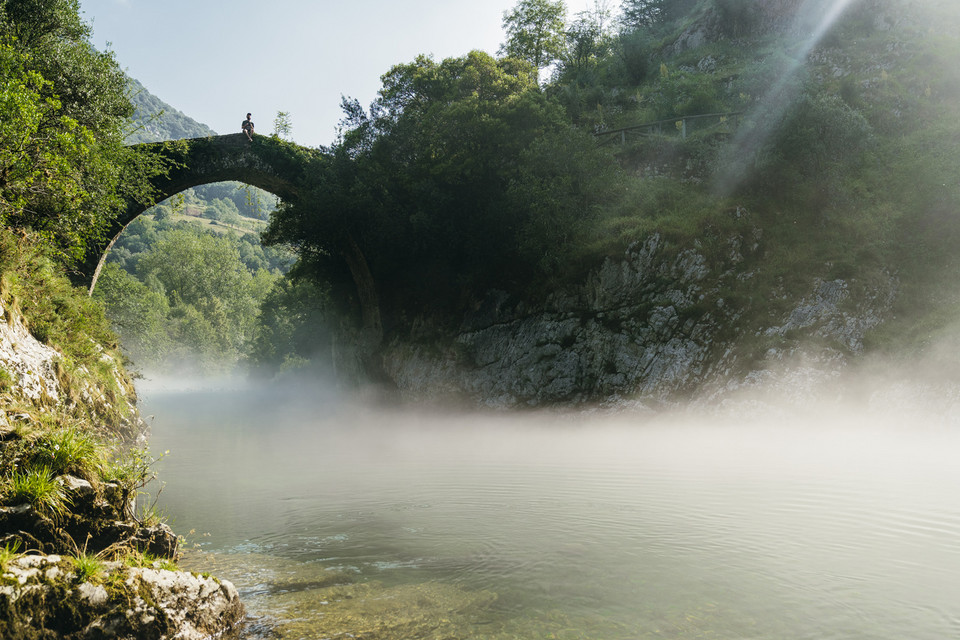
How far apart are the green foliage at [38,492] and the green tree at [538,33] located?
170ft

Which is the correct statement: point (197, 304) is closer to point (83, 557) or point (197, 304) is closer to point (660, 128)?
point (660, 128)

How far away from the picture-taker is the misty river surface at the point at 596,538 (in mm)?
5336

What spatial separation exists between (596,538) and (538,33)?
51539 millimetres

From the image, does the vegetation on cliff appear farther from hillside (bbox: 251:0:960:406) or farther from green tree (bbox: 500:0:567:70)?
green tree (bbox: 500:0:567:70)

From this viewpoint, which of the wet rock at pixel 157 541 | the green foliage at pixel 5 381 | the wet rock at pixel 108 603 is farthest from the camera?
the green foliage at pixel 5 381

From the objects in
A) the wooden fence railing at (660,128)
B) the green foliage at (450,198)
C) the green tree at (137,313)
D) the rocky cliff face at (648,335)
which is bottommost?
the green tree at (137,313)

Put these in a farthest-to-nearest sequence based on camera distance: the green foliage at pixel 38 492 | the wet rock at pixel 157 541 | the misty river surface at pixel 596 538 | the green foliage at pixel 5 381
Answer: the green foliage at pixel 5 381
the wet rock at pixel 157 541
the misty river surface at pixel 596 538
the green foliage at pixel 38 492

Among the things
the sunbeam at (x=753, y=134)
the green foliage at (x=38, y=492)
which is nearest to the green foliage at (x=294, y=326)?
the sunbeam at (x=753, y=134)

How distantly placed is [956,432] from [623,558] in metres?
13.6

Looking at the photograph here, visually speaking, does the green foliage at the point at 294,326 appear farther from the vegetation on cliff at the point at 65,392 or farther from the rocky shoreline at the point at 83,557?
the rocky shoreline at the point at 83,557

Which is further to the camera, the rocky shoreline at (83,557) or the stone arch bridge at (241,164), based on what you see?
the stone arch bridge at (241,164)

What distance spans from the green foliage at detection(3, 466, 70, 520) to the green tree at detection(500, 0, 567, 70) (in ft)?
170

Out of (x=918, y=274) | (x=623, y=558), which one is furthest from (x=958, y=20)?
(x=623, y=558)

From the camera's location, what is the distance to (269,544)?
8.11 m
